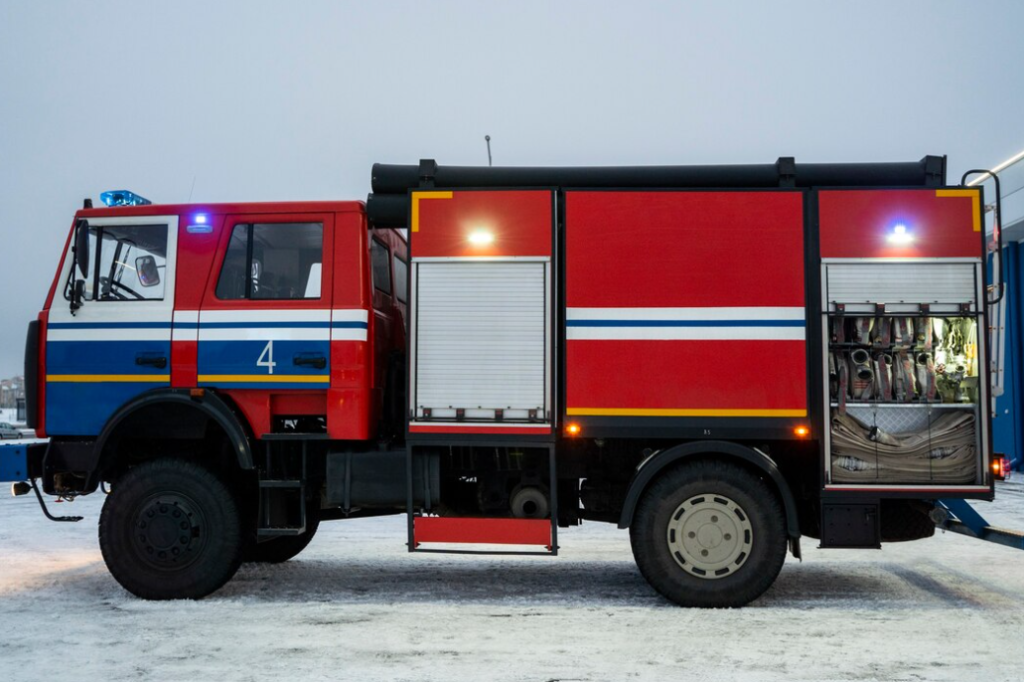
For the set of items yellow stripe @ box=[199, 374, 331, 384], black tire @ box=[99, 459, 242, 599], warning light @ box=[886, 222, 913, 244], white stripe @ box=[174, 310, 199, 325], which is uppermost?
warning light @ box=[886, 222, 913, 244]

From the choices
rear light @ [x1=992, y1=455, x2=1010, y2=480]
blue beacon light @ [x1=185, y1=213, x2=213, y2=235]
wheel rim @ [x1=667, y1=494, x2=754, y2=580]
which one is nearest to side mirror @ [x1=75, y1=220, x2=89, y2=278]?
blue beacon light @ [x1=185, y1=213, x2=213, y2=235]

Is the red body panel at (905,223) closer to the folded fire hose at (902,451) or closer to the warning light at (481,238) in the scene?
the folded fire hose at (902,451)

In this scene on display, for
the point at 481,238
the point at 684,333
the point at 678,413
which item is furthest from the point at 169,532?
the point at 684,333

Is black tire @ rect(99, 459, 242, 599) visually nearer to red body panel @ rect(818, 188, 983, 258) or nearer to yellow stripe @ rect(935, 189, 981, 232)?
red body panel @ rect(818, 188, 983, 258)

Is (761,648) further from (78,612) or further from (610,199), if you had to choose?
(78,612)

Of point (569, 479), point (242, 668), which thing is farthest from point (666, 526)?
point (242, 668)

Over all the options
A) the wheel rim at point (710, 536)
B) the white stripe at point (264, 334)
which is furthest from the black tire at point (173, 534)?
the wheel rim at point (710, 536)

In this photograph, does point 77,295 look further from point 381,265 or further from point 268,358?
point 381,265

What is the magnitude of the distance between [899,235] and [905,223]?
4.0 inches

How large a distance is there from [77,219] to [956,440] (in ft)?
23.3

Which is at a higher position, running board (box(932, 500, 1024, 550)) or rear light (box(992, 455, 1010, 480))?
rear light (box(992, 455, 1010, 480))

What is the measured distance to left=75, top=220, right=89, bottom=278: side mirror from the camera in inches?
280

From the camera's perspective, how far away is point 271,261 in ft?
23.8

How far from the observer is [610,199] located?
22.5 ft
